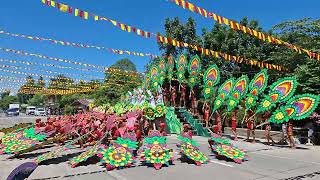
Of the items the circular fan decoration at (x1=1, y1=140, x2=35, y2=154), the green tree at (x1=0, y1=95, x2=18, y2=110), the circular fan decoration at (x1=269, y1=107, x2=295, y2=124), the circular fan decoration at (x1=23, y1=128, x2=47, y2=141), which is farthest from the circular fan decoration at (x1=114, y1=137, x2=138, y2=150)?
the green tree at (x1=0, y1=95, x2=18, y2=110)

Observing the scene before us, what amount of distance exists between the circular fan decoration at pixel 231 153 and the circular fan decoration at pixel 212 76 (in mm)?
7755

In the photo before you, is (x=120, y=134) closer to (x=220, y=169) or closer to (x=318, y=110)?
(x=220, y=169)

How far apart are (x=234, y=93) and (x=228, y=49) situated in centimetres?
912

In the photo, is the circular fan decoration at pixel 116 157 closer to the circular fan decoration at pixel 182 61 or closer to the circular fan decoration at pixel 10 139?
the circular fan decoration at pixel 10 139

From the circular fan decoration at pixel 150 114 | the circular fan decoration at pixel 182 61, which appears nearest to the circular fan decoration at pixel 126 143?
the circular fan decoration at pixel 150 114

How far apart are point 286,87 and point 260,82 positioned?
1653 mm

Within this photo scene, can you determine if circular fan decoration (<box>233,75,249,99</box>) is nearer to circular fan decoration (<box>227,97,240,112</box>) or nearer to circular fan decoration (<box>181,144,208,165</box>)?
circular fan decoration (<box>227,97,240,112</box>)

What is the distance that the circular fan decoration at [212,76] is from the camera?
58.7 feet

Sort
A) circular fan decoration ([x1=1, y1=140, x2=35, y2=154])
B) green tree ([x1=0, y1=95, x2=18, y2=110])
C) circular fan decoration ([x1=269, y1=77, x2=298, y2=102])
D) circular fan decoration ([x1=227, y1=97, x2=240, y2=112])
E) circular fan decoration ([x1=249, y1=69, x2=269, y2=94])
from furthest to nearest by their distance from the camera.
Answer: green tree ([x1=0, y1=95, x2=18, y2=110])
circular fan decoration ([x1=227, y1=97, x2=240, y2=112])
circular fan decoration ([x1=249, y1=69, x2=269, y2=94])
circular fan decoration ([x1=269, y1=77, x2=298, y2=102])
circular fan decoration ([x1=1, y1=140, x2=35, y2=154])

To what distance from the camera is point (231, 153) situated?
402 inches

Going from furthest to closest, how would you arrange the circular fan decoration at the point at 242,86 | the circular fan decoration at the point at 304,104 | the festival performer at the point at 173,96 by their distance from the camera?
the festival performer at the point at 173,96
the circular fan decoration at the point at 242,86
the circular fan decoration at the point at 304,104

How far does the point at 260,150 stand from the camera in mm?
13023

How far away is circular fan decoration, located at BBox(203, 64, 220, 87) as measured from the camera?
17.9 meters

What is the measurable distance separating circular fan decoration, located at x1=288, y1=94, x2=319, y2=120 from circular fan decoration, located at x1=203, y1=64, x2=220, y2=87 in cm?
512
